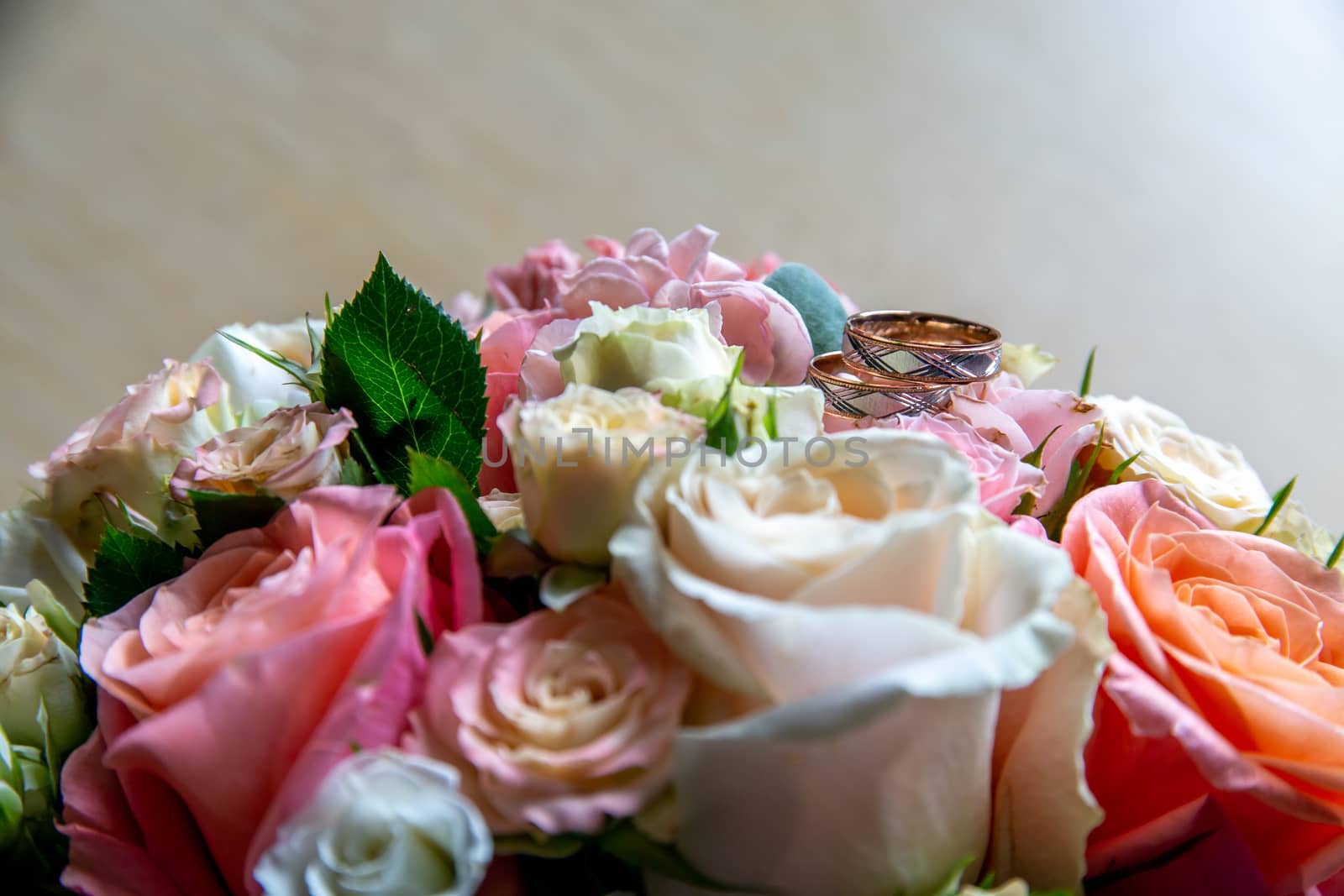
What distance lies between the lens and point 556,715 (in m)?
0.24

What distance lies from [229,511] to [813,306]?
0.31 meters

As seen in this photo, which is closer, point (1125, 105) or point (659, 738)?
point (659, 738)

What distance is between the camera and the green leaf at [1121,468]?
0.38 m

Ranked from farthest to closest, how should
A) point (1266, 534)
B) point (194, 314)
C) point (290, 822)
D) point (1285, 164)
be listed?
point (194, 314) < point (1285, 164) < point (1266, 534) < point (290, 822)

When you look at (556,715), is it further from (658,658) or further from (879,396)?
(879,396)

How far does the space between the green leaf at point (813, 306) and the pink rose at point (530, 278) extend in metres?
0.27

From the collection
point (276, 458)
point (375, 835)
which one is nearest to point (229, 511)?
point (276, 458)

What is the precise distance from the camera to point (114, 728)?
0.29 metres

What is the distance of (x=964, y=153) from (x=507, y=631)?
129cm

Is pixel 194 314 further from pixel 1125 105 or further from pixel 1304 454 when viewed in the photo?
pixel 1304 454

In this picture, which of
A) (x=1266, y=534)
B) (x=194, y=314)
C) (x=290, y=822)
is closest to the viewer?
(x=290, y=822)

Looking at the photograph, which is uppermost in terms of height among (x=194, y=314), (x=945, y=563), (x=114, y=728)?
(x=945, y=563)

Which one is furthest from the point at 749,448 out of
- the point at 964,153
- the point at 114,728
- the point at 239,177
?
the point at 239,177

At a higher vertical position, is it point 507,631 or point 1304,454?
point 507,631
